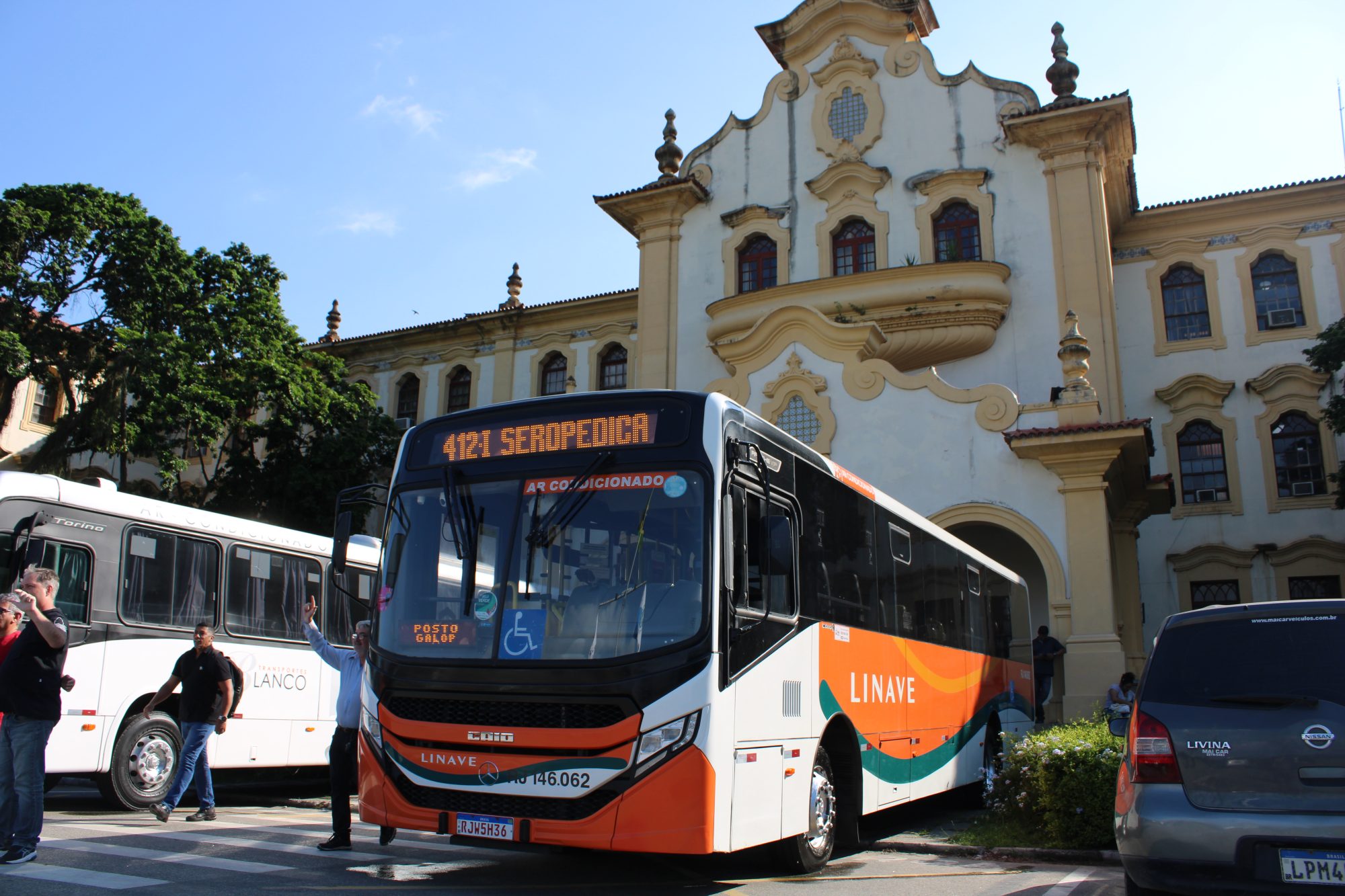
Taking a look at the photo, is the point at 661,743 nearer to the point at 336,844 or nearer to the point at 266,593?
the point at 336,844

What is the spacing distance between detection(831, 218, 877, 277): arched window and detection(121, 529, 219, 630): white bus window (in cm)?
1763

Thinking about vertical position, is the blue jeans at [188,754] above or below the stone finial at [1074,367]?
below

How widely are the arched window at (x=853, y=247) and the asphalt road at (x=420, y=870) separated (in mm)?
18636

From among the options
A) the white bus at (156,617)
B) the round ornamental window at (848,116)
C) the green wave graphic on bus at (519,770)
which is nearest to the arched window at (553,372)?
the round ornamental window at (848,116)

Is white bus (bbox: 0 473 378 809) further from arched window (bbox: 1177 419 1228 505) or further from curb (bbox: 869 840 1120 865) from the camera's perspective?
arched window (bbox: 1177 419 1228 505)

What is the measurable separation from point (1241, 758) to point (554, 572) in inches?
148

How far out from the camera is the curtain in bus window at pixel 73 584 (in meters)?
10.2

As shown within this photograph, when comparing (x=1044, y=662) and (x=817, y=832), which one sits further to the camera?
(x=1044, y=662)

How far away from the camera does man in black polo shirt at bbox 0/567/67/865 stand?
6879 mm

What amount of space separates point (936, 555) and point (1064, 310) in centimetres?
1409

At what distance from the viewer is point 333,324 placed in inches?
1583

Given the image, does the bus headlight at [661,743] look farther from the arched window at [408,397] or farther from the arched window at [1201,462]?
the arched window at [408,397]

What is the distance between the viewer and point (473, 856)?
8.22 m

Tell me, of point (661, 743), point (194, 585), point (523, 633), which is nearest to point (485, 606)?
point (523, 633)
